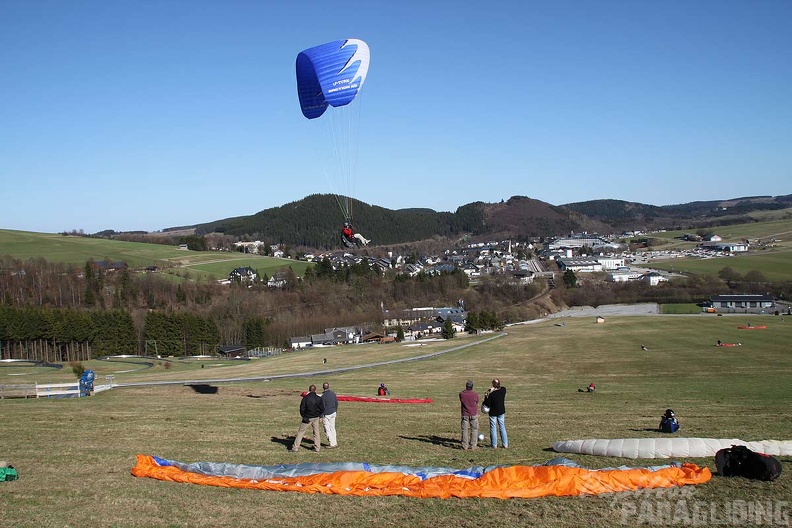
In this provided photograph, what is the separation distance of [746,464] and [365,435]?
329 inches

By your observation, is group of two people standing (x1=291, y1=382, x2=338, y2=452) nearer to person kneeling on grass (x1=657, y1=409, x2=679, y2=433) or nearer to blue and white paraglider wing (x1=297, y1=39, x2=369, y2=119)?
person kneeling on grass (x1=657, y1=409, x2=679, y2=433)

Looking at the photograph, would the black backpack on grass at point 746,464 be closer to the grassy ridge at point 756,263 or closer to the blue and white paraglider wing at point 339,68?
the blue and white paraglider wing at point 339,68

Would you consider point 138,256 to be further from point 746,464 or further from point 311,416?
point 746,464

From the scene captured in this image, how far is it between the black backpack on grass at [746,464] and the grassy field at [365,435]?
25cm

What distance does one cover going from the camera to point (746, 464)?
10.5 m

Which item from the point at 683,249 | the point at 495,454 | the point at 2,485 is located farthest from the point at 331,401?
the point at 683,249

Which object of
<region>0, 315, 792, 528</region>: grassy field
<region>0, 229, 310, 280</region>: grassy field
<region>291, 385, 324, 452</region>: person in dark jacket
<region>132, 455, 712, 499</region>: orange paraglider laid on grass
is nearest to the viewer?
<region>0, 315, 792, 528</region>: grassy field

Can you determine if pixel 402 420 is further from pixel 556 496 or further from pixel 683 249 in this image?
pixel 683 249

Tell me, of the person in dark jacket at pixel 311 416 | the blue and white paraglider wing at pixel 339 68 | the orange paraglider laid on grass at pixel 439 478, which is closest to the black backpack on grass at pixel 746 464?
the orange paraglider laid on grass at pixel 439 478

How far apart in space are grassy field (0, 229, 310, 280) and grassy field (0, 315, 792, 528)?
9985cm

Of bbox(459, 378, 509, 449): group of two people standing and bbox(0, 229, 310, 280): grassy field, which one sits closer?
bbox(459, 378, 509, 449): group of two people standing

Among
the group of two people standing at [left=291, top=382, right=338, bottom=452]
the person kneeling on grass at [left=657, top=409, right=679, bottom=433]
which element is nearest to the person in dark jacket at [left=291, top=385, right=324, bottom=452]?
the group of two people standing at [left=291, top=382, right=338, bottom=452]

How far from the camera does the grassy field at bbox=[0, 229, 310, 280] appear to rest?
5034 inches

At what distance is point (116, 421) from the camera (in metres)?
18.3
